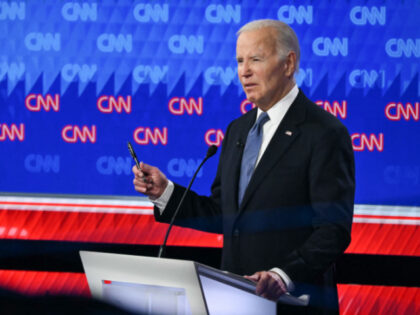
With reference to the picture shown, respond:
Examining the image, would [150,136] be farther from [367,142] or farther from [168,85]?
[367,142]

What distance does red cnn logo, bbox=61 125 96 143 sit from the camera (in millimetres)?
3043

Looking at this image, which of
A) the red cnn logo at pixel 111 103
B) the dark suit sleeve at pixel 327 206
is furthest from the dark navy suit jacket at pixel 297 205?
the red cnn logo at pixel 111 103

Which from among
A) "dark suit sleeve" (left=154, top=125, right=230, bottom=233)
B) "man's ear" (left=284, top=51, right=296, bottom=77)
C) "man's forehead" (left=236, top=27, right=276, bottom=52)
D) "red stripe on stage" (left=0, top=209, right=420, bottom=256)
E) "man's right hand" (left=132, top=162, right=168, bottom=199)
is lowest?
"red stripe on stage" (left=0, top=209, right=420, bottom=256)

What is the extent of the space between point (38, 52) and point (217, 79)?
0.86 metres

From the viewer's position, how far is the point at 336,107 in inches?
116

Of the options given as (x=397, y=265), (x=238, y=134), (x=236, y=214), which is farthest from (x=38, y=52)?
(x=397, y=265)

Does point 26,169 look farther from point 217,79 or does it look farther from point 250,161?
point 250,161

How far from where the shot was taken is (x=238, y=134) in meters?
1.98

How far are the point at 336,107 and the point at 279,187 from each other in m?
1.30

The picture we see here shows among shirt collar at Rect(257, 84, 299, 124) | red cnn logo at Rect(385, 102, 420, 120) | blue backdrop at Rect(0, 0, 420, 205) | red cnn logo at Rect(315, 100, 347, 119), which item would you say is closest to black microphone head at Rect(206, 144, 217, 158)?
shirt collar at Rect(257, 84, 299, 124)

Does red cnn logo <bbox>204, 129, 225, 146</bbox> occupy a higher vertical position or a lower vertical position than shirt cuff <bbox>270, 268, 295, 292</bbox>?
higher

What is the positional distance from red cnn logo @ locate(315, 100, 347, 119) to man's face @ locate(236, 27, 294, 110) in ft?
3.55

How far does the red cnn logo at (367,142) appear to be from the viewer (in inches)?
115

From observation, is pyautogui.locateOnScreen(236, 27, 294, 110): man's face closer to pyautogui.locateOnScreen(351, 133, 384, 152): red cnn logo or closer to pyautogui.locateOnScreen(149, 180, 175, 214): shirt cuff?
pyautogui.locateOnScreen(149, 180, 175, 214): shirt cuff
